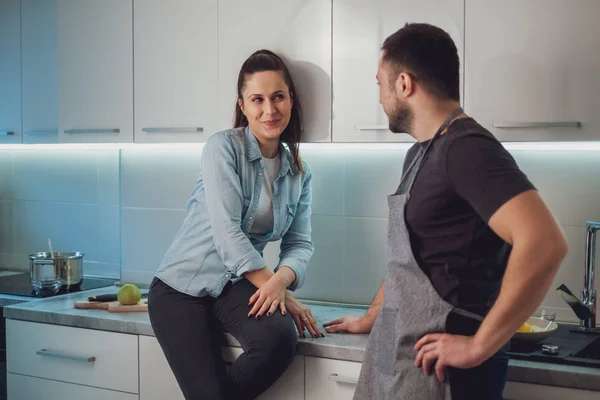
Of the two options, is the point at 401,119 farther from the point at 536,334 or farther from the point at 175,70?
the point at 175,70

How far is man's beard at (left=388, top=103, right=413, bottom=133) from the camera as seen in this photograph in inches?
61.3

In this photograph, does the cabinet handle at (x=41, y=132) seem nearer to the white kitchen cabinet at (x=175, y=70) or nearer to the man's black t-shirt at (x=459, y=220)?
the white kitchen cabinet at (x=175, y=70)

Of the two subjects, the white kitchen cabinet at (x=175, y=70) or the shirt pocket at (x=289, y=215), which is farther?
the white kitchen cabinet at (x=175, y=70)

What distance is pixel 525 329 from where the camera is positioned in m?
1.97

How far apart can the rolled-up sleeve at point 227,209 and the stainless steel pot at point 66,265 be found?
901 millimetres

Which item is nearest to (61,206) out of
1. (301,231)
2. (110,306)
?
(110,306)

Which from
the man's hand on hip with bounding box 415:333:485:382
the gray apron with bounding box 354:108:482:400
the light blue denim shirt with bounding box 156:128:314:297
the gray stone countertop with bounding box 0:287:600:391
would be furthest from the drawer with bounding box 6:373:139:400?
the man's hand on hip with bounding box 415:333:485:382

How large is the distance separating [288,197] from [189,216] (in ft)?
1.00

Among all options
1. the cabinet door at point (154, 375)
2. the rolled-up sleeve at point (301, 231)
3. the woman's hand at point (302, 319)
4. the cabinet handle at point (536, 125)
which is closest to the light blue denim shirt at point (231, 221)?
the rolled-up sleeve at point (301, 231)

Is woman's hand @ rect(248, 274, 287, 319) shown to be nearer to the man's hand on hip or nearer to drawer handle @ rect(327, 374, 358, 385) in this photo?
drawer handle @ rect(327, 374, 358, 385)

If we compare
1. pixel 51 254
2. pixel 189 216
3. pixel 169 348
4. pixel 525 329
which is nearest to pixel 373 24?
pixel 189 216

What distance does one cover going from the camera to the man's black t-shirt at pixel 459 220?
137 centimetres

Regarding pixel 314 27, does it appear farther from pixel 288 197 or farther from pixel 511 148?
pixel 511 148

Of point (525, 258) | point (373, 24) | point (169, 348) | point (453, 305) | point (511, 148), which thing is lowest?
point (169, 348)
